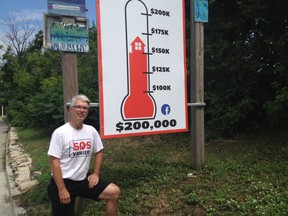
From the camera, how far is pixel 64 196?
3.78 m

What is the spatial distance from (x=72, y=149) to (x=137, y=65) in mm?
2367

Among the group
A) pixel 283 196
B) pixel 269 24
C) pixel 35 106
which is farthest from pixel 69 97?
pixel 35 106

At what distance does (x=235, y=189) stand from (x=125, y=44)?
259cm

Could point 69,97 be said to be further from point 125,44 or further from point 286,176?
point 286,176

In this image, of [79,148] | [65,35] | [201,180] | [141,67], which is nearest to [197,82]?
[141,67]

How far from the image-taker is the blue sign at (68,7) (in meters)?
4.88

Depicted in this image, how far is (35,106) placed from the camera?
16.5m

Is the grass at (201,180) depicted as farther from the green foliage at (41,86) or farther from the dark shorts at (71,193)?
the green foliage at (41,86)

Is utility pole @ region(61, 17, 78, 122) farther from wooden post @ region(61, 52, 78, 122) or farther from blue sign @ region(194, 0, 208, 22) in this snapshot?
blue sign @ region(194, 0, 208, 22)

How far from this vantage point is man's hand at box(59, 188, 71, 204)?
3.77 meters

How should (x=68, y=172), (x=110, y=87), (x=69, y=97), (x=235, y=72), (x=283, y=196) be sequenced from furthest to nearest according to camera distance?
(x=235, y=72) → (x=110, y=87) → (x=69, y=97) → (x=283, y=196) → (x=68, y=172)

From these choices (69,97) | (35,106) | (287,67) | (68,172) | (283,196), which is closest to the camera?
(68,172)

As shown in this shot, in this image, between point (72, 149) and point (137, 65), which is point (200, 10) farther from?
point (72, 149)

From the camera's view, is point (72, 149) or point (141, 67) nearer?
point (72, 149)
